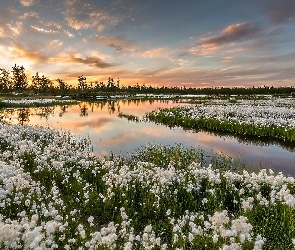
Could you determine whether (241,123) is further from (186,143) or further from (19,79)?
(19,79)

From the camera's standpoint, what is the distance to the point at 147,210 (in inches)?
325

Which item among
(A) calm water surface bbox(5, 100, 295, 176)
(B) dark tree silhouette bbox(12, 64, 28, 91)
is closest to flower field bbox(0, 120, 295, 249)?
(A) calm water surface bbox(5, 100, 295, 176)

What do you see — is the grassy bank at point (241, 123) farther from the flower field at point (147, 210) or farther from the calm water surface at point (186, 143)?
the flower field at point (147, 210)

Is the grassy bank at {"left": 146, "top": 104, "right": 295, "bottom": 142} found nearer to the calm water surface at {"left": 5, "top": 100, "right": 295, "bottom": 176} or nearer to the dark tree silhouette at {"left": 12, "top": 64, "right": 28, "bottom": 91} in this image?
the calm water surface at {"left": 5, "top": 100, "right": 295, "bottom": 176}

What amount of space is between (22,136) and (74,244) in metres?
14.4

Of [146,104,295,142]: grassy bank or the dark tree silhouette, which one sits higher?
the dark tree silhouette

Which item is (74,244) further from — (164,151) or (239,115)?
(239,115)

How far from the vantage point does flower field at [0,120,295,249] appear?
5461 millimetres

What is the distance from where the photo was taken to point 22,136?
18.5 m

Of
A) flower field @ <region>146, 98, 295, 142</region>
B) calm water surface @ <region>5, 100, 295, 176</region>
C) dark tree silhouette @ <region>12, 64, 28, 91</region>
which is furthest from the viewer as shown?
dark tree silhouette @ <region>12, 64, 28, 91</region>

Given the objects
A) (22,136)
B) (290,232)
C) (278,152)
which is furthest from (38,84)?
(290,232)

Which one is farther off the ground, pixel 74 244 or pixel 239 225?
pixel 239 225

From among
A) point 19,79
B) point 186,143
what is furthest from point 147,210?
point 19,79

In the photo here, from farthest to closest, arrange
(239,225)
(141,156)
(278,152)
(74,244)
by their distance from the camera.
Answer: (278,152)
(141,156)
(74,244)
(239,225)
